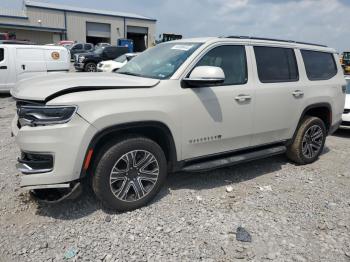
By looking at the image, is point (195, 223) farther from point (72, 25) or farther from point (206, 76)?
point (72, 25)

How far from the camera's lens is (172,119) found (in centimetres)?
345

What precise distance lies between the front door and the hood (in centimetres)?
57

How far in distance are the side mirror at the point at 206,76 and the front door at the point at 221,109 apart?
0.15 meters

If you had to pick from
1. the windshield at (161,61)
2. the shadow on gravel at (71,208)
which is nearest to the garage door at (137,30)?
the windshield at (161,61)

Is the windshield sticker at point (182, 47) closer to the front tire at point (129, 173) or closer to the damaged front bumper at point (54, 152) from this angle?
the front tire at point (129, 173)

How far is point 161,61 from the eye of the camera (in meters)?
3.93

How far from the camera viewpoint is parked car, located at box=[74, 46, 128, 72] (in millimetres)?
18344

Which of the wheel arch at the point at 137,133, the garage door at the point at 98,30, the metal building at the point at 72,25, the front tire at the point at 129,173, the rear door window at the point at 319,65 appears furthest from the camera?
the garage door at the point at 98,30

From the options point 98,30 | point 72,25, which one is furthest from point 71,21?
point 98,30

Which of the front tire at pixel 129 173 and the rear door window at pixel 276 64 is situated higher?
the rear door window at pixel 276 64

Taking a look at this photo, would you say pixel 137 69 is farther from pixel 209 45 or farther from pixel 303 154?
pixel 303 154

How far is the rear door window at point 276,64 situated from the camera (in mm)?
4285

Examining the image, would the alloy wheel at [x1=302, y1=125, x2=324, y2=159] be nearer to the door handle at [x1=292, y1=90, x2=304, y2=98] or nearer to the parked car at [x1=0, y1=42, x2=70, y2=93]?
the door handle at [x1=292, y1=90, x2=304, y2=98]

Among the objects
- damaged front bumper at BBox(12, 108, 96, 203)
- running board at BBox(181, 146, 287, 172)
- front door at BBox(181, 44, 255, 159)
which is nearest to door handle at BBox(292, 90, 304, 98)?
running board at BBox(181, 146, 287, 172)
